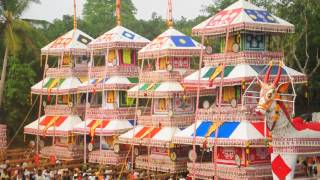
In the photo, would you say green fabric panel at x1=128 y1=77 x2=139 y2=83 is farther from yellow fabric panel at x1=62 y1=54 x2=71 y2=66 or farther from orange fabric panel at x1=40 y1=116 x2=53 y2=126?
orange fabric panel at x1=40 y1=116 x2=53 y2=126

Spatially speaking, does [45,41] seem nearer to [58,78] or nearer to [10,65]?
[10,65]

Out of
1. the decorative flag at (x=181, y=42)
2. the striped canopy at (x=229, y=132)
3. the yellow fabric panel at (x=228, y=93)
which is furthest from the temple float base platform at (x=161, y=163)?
the decorative flag at (x=181, y=42)

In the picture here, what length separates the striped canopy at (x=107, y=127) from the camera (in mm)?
31359

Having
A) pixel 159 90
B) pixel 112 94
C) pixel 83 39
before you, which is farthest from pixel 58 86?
pixel 159 90

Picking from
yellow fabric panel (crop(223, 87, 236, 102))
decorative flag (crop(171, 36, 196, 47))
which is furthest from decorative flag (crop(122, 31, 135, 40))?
yellow fabric panel (crop(223, 87, 236, 102))

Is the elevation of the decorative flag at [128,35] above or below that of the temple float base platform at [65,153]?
above

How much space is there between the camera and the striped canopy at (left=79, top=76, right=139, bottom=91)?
32750 mm

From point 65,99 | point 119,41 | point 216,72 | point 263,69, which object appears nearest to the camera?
point 263,69

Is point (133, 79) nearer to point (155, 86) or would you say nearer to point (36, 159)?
point (155, 86)

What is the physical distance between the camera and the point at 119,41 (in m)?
33.1

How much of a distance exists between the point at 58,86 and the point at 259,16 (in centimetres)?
1585

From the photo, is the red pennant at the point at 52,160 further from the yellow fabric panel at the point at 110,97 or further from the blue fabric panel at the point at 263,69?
the blue fabric panel at the point at 263,69

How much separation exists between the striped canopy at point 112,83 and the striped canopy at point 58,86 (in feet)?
6.00

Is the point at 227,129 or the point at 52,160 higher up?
the point at 227,129
